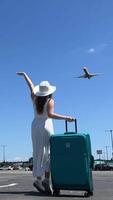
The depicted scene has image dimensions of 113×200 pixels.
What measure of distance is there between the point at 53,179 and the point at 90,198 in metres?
0.90

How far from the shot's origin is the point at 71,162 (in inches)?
352

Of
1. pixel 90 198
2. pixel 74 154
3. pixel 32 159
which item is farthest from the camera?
pixel 32 159

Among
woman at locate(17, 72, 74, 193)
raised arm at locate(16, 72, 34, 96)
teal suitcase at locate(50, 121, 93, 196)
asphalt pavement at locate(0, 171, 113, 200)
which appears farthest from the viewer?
raised arm at locate(16, 72, 34, 96)

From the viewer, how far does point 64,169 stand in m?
8.96

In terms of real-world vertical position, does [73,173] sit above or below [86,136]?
below

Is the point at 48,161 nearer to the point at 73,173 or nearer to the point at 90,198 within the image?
the point at 73,173

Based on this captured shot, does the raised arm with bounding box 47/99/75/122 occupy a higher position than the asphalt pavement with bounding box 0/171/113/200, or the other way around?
the raised arm with bounding box 47/99/75/122

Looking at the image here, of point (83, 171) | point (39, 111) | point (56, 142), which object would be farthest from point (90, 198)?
point (39, 111)

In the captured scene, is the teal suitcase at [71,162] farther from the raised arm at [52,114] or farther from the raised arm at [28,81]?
the raised arm at [28,81]

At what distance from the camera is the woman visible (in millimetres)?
9203

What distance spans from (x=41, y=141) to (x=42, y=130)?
19 centimetres

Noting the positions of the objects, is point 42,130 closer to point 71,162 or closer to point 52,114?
point 52,114

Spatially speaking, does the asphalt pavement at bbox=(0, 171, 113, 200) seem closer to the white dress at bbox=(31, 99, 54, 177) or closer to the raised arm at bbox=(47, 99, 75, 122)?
the white dress at bbox=(31, 99, 54, 177)

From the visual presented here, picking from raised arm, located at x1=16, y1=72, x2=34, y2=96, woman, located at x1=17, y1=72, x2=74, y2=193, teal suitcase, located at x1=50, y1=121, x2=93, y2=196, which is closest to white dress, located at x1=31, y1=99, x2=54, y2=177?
woman, located at x1=17, y1=72, x2=74, y2=193
